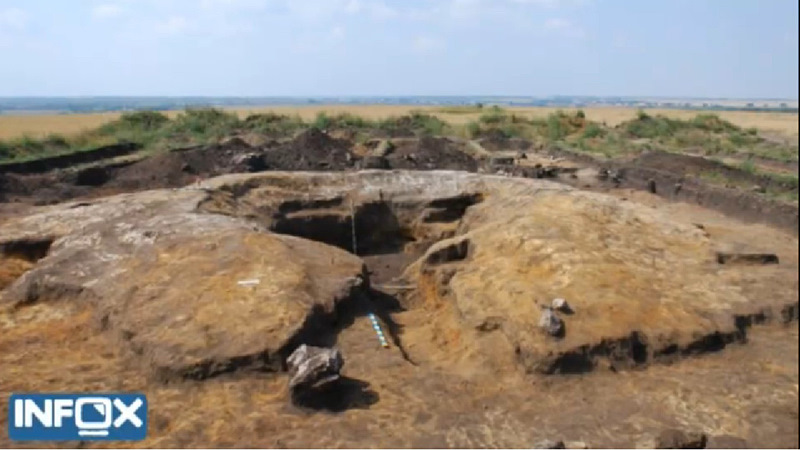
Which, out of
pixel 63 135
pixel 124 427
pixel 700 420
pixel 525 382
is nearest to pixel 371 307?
pixel 525 382

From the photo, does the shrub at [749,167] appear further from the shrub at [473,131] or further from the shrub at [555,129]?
the shrub at [473,131]

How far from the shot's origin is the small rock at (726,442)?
6293 mm

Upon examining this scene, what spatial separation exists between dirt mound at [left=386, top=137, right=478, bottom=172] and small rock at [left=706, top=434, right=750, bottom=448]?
17.5m

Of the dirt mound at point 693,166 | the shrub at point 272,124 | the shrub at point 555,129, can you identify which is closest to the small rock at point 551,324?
the dirt mound at point 693,166

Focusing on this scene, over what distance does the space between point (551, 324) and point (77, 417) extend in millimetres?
5420

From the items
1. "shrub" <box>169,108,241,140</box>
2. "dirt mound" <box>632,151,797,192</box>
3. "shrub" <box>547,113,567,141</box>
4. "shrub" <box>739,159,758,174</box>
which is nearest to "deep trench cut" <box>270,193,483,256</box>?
"dirt mound" <box>632,151,797,192</box>

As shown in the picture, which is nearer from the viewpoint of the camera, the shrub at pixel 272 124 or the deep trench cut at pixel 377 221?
the deep trench cut at pixel 377 221

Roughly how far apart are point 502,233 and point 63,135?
2349 centimetres

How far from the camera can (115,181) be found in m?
21.4

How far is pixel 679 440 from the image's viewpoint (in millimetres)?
6168

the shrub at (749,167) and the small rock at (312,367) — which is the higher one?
the shrub at (749,167)

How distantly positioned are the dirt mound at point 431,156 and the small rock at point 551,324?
15487mm

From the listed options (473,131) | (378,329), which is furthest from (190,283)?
(473,131)

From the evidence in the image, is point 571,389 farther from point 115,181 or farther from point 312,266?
point 115,181
